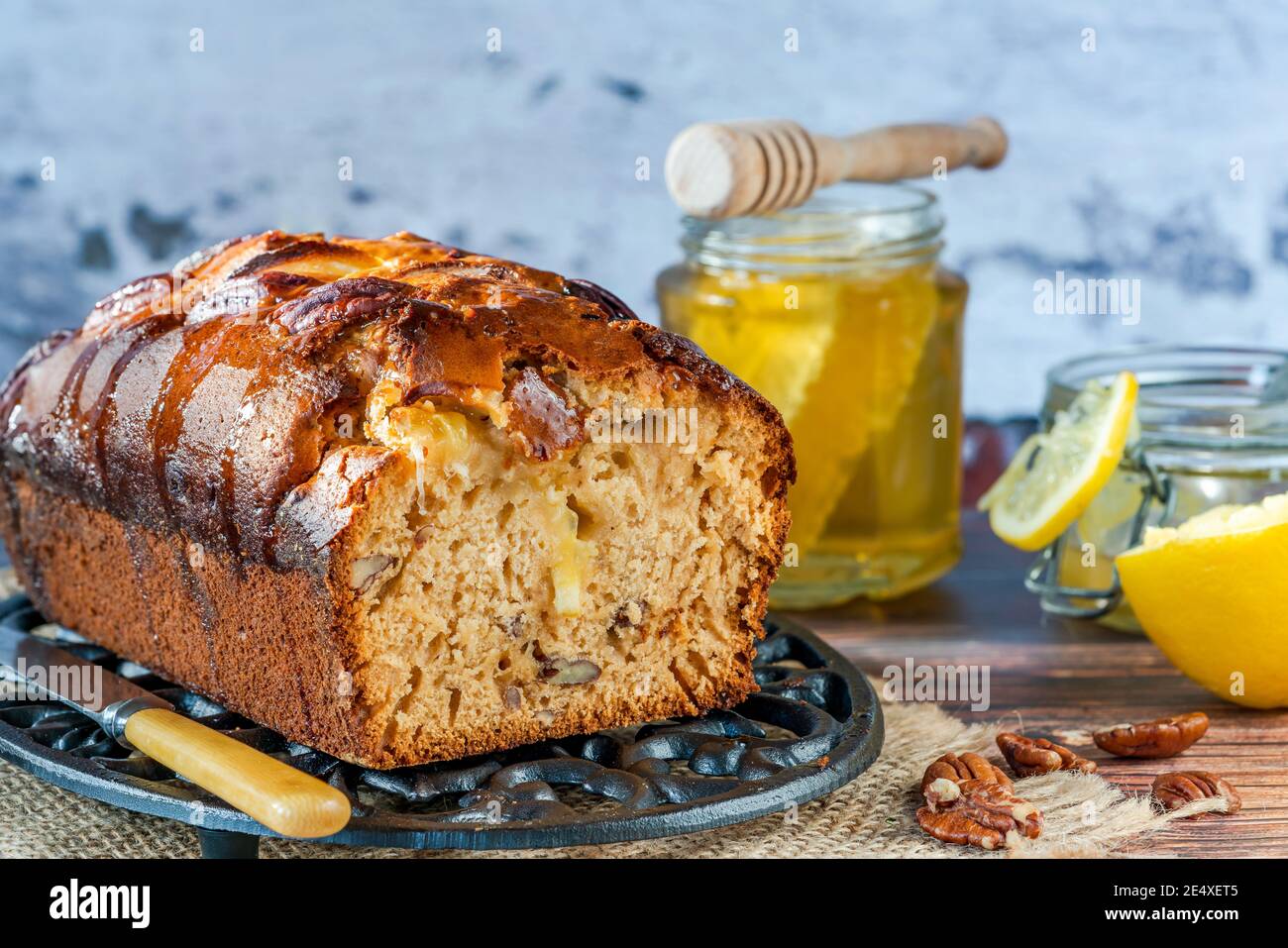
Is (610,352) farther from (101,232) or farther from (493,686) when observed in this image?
(101,232)

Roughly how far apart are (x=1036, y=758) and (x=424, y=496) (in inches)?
37.3

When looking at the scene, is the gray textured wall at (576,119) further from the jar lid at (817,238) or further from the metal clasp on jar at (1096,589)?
the metal clasp on jar at (1096,589)

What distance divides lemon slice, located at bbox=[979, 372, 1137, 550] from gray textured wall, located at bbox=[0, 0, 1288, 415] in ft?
4.65

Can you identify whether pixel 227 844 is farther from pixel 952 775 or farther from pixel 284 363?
pixel 952 775

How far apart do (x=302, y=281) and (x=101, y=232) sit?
7.12 ft

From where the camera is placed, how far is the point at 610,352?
83.7 inches

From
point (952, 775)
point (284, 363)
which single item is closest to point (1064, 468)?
point (952, 775)

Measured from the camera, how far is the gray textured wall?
4.12 metres

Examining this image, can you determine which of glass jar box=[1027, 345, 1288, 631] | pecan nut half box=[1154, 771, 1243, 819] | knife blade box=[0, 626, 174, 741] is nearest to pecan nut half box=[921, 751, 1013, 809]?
pecan nut half box=[1154, 771, 1243, 819]

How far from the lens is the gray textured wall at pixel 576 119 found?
4121 mm

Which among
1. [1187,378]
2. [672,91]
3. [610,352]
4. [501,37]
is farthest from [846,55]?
[610,352]

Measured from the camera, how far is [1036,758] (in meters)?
2.22

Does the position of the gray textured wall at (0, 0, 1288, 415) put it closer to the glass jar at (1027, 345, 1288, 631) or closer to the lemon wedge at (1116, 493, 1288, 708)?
the glass jar at (1027, 345, 1288, 631)

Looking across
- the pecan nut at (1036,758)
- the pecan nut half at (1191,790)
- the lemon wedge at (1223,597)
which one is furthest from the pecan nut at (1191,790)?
the lemon wedge at (1223,597)
